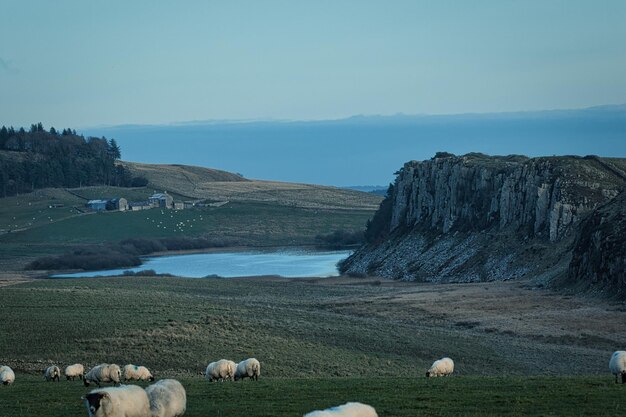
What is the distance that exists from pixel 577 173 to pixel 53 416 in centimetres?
6132

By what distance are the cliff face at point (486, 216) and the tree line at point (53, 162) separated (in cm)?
7498

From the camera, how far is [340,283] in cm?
7588

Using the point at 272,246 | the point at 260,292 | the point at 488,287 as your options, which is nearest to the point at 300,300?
the point at 260,292

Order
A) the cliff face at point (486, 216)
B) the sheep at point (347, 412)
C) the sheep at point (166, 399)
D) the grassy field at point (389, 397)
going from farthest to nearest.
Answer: the cliff face at point (486, 216) < the grassy field at point (389, 397) < the sheep at point (166, 399) < the sheep at point (347, 412)

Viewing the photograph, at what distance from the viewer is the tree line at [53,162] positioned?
152 meters

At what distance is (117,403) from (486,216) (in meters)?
67.3

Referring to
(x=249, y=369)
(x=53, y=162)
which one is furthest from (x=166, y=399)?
(x=53, y=162)

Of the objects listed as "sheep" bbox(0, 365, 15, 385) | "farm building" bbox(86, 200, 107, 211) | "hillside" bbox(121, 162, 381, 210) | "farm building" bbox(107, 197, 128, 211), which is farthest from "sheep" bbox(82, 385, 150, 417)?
"hillside" bbox(121, 162, 381, 210)

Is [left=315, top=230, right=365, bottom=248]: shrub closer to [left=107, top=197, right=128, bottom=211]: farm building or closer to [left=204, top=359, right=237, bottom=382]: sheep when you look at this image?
[left=107, top=197, right=128, bottom=211]: farm building

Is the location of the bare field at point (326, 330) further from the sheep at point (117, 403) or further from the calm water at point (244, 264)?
the calm water at point (244, 264)

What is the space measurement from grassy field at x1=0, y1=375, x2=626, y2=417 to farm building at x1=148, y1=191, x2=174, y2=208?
117 meters

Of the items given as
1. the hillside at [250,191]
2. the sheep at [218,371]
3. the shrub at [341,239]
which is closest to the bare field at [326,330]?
the sheep at [218,371]

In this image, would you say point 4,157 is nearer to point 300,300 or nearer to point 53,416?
point 300,300

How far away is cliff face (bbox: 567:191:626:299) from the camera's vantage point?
53.2 meters
